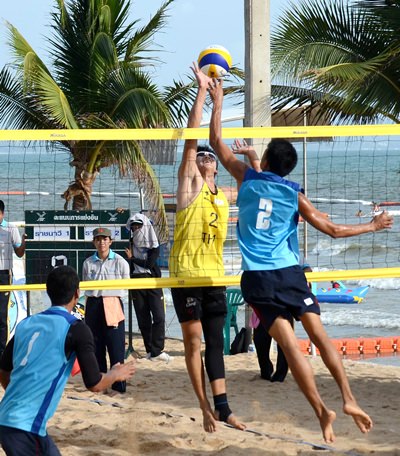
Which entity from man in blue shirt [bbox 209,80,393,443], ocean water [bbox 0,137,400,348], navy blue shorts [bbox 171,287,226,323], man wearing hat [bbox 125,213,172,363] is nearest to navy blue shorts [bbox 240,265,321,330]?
man in blue shirt [bbox 209,80,393,443]

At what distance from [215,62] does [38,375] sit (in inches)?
116

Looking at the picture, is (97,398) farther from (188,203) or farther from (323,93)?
(323,93)

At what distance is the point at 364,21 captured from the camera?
1049 centimetres

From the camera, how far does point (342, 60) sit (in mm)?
10742

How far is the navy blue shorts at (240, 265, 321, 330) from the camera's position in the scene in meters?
5.69

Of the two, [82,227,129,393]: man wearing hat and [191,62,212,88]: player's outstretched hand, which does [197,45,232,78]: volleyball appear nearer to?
[191,62,212,88]: player's outstretched hand

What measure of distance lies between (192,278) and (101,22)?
26.1ft

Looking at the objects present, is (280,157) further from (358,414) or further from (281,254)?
(358,414)

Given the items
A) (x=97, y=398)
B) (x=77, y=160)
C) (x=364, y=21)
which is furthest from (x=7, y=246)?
(x=364, y=21)

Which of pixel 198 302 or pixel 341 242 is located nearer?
pixel 198 302

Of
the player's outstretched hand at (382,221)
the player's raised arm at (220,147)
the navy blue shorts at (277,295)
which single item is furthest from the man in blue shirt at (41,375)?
the player's outstretched hand at (382,221)

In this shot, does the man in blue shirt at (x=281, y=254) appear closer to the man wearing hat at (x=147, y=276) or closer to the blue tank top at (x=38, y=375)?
the blue tank top at (x=38, y=375)

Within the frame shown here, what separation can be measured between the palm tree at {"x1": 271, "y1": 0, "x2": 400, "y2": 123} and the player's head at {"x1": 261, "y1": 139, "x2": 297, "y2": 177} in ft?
14.5

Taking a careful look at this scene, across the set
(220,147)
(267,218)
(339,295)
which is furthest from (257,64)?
(339,295)
